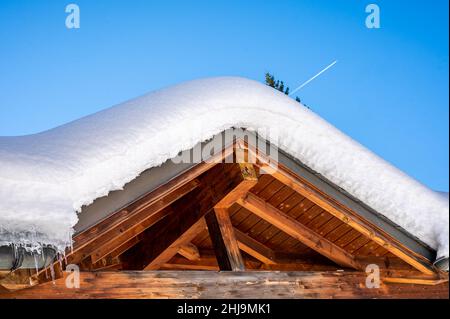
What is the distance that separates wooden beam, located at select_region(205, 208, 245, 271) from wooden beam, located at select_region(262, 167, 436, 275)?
25.8 inches

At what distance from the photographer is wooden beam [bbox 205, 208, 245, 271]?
12.9 feet

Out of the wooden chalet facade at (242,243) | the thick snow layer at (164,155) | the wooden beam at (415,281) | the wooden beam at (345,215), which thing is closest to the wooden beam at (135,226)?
the wooden chalet facade at (242,243)

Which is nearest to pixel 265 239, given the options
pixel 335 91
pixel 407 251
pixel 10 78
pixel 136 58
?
pixel 407 251

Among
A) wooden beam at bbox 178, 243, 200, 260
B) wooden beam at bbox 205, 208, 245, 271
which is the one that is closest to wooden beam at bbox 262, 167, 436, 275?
wooden beam at bbox 205, 208, 245, 271

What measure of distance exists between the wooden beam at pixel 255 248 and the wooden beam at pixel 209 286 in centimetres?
96

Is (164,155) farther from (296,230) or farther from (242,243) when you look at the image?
(242,243)

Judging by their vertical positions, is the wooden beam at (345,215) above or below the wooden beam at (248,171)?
below

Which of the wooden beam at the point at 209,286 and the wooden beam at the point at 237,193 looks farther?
the wooden beam at the point at 237,193

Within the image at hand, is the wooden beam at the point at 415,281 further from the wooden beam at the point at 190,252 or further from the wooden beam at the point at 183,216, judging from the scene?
the wooden beam at the point at 190,252

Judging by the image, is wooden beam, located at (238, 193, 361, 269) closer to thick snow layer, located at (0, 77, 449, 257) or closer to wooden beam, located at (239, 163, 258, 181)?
wooden beam, located at (239, 163, 258, 181)

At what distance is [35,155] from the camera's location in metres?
2.66

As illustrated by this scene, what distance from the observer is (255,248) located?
5.07 meters

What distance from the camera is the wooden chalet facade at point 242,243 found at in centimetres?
327
